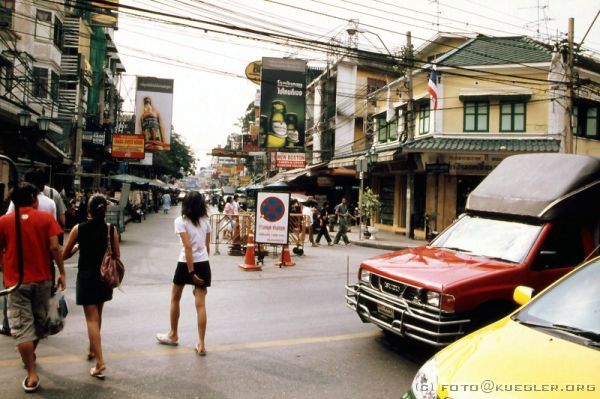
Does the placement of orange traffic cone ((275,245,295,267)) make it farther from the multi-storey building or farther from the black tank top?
the black tank top

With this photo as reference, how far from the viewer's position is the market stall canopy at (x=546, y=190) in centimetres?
578

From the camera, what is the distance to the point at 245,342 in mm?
5836

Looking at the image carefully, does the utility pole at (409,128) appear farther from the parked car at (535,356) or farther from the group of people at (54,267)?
the parked car at (535,356)

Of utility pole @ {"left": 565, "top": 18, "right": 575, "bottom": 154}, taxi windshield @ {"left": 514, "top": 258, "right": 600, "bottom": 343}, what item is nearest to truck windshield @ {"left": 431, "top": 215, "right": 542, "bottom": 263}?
taxi windshield @ {"left": 514, "top": 258, "right": 600, "bottom": 343}

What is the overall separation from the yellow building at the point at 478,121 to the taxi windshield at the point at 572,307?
1741 cm

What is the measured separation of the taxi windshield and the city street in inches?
65.1

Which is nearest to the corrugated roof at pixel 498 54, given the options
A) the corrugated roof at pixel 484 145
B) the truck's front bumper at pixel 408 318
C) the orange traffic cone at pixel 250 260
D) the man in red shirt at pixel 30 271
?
the corrugated roof at pixel 484 145

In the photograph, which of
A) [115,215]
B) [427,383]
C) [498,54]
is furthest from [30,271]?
[498,54]

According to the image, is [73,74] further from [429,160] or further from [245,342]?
[245,342]

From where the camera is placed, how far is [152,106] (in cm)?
3484

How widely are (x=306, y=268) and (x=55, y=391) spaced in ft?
27.1

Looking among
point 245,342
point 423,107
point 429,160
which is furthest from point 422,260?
point 423,107

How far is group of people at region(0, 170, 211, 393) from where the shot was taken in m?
4.31

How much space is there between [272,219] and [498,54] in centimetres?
1626
